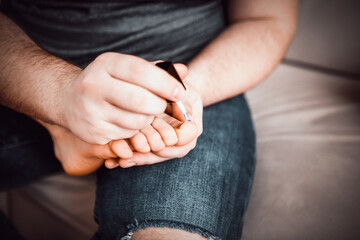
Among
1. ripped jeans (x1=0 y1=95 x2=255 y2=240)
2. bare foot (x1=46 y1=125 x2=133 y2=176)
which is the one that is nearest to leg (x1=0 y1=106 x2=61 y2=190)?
bare foot (x1=46 y1=125 x2=133 y2=176)

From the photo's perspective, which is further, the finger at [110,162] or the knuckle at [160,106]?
the finger at [110,162]

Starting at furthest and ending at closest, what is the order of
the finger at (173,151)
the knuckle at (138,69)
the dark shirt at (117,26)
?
A: the dark shirt at (117,26) < the finger at (173,151) < the knuckle at (138,69)

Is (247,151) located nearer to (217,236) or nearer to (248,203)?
Answer: (248,203)

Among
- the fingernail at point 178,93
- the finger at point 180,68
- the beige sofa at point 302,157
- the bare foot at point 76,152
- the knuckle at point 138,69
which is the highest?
the knuckle at point 138,69

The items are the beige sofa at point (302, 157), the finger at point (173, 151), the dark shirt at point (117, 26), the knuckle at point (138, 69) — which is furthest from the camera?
the dark shirt at point (117, 26)

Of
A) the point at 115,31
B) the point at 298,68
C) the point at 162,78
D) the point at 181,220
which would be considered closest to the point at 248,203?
the point at 181,220

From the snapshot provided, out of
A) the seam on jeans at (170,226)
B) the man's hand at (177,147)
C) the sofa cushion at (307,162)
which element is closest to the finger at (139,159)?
the man's hand at (177,147)

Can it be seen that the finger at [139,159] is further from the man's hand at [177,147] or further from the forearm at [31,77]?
the forearm at [31,77]
